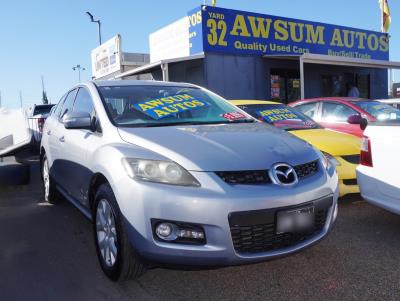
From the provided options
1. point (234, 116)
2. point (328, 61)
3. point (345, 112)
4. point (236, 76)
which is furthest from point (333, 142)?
point (328, 61)

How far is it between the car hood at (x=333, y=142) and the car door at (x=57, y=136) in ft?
9.74

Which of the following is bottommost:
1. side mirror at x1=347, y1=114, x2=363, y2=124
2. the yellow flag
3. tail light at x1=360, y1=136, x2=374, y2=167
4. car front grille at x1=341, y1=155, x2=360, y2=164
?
car front grille at x1=341, y1=155, x2=360, y2=164

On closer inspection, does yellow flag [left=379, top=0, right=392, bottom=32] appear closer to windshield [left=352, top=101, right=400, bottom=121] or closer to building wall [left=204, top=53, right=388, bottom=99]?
building wall [left=204, top=53, right=388, bottom=99]

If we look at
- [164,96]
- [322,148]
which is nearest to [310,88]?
[322,148]

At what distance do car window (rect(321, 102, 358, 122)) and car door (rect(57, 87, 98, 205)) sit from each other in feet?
15.0

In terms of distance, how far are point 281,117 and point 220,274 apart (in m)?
3.63

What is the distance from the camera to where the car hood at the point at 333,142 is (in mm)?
4758

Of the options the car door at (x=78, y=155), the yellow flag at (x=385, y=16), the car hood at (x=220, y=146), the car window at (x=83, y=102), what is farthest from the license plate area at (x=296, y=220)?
the yellow flag at (x=385, y=16)

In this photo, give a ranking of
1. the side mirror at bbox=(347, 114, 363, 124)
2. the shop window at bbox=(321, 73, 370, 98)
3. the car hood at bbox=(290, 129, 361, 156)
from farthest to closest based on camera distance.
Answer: the shop window at bbox=(321, 73, 370, 98), the side mirror at bbox=(347, 114, 363, 124), the car hood at bbox=(290, 129, 361, 156)

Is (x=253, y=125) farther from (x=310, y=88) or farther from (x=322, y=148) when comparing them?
(x=310, y=88)

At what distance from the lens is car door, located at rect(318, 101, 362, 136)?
6602mm

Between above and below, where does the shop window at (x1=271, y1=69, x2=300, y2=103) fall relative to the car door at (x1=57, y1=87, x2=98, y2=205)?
above

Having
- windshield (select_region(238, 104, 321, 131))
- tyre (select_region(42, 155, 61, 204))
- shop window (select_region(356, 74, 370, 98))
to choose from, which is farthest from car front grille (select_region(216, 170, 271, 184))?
shop window (select_region(356, 74, 370, 98))

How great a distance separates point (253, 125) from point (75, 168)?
1682 mm
